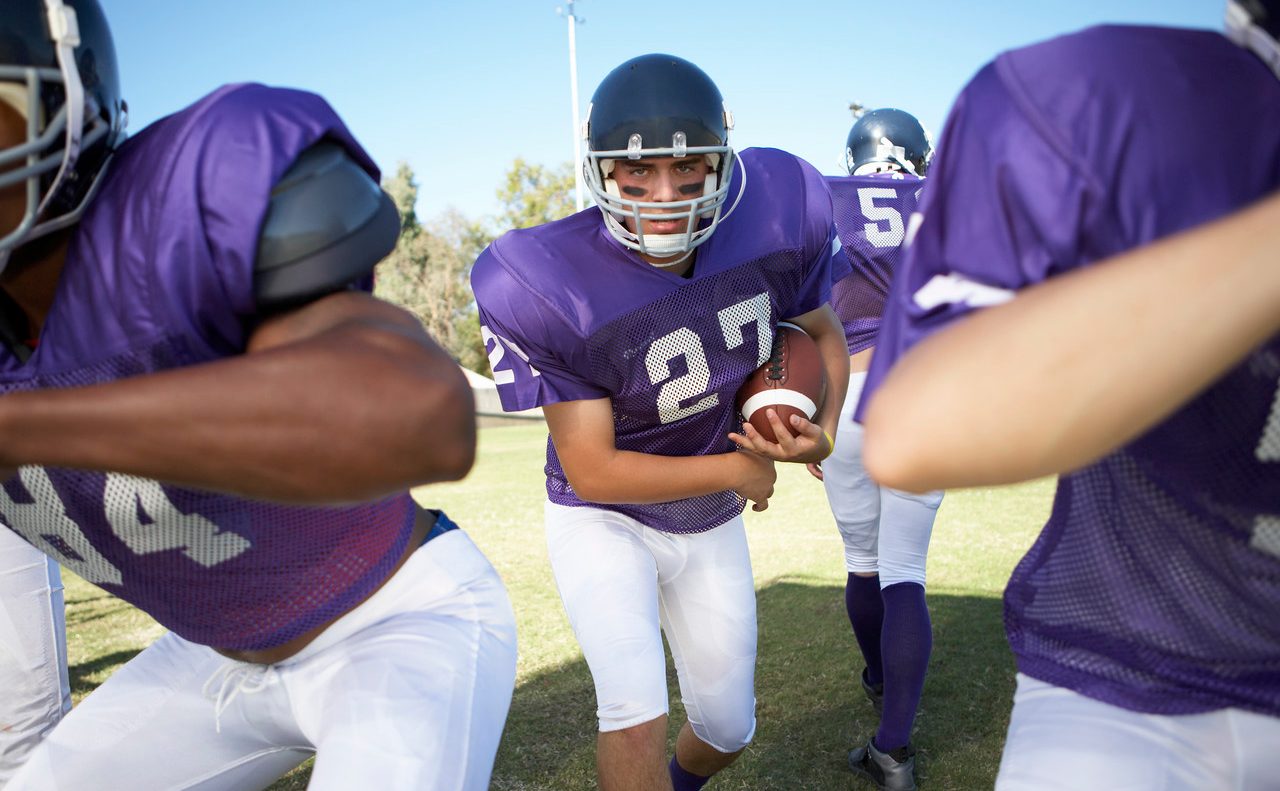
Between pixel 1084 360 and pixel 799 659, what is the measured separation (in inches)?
149

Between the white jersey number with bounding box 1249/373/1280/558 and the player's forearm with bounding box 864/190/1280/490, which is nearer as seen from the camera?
the player's forearm with bounding box 864/190/1280/490

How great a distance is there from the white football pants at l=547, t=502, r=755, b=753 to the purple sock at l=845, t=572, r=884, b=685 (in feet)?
3.36

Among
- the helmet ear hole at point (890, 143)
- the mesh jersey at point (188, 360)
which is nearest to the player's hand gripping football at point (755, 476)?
the mesh jersey at point (188, 360)

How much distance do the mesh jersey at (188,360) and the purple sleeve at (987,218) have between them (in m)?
0.82

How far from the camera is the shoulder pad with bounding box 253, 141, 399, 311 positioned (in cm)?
130

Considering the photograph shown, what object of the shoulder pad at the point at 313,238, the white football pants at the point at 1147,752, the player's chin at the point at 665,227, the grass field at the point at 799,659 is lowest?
the grass field at the point at 799,659

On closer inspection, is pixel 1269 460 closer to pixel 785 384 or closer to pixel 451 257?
pixel 785 384

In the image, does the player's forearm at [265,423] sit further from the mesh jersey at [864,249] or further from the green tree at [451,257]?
the green tree at [451,257]

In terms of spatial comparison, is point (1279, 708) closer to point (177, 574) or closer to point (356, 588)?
point (356, 588)

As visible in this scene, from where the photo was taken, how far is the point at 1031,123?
42.2 inches

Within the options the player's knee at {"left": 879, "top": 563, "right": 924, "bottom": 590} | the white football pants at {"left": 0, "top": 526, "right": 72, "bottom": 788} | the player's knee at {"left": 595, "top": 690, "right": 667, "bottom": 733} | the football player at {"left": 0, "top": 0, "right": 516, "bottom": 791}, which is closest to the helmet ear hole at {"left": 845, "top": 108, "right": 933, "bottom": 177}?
the player's knee at {"left": 879, "top": 563, "right": 924, "bottom": 590}

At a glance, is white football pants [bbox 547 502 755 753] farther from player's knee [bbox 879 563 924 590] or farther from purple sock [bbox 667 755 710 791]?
player's knee [bbox 879 563 924 590]

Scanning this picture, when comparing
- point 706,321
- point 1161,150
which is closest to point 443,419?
point 1161,150

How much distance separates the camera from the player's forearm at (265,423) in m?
1.11
